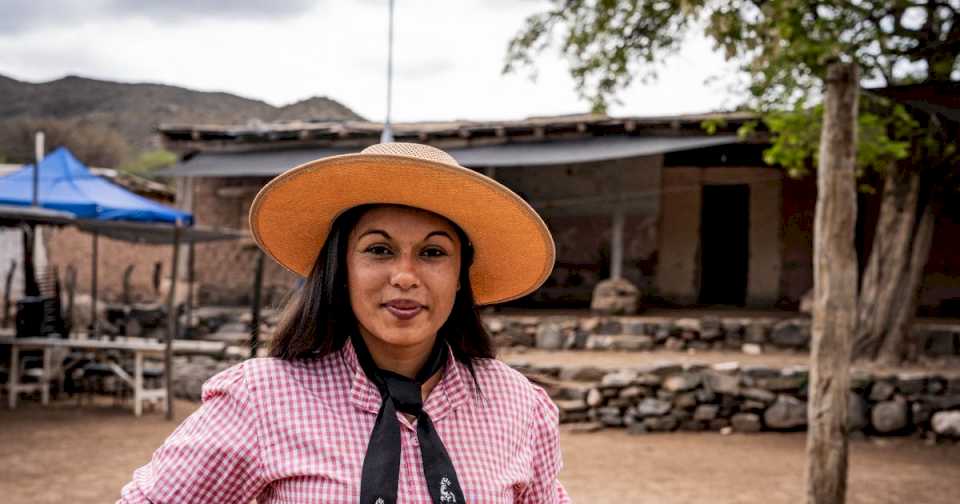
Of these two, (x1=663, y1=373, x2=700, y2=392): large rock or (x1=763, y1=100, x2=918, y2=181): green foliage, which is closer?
(x1=763, y1=100, x2=918, y2=181): green foliage

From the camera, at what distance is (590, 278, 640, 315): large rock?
11078 millimetres

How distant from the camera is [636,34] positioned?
7.32 meters

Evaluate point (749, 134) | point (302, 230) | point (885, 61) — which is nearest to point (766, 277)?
point (749, 134)

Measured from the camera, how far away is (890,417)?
8.48 metres

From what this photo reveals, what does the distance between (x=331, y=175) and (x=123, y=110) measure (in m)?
45.1

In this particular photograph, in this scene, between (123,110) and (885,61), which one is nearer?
(885,61)

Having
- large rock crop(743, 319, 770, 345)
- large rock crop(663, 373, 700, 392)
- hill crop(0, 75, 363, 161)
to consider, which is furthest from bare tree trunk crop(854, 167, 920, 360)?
hill crop(0, 75, 363, 161)

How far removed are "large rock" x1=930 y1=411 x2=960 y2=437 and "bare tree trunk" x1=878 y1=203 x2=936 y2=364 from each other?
1041 mm

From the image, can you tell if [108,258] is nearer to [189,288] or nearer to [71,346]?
[189,288]

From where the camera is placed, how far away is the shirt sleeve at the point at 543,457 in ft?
5.13

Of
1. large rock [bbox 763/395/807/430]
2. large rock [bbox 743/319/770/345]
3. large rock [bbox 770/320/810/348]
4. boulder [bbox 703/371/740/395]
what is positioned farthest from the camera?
large rock [bbox 743/319/770/345]

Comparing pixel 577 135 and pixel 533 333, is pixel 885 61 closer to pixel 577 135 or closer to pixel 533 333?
pixel 577 135

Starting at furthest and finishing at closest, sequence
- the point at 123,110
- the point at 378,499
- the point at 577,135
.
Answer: the point at 123,110 < the point at 577,135 < the point at 378,499

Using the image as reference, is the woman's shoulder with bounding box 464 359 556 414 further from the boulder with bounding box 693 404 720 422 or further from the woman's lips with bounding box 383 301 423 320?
the boulder with bounding box 693 404 720 422
